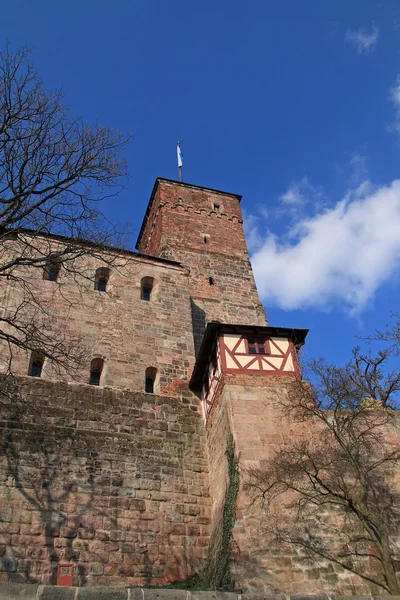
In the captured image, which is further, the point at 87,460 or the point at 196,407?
the point at 196,407

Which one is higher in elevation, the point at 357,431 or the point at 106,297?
the point at 106,297

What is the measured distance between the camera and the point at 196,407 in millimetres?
14281

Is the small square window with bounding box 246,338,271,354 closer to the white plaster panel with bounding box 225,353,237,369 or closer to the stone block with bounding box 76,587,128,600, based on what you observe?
the white plaster panel with bounding box 225,353,237,369

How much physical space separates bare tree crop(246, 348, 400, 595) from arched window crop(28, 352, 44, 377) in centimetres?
612

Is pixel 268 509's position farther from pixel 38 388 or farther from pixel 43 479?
pixel 38 388

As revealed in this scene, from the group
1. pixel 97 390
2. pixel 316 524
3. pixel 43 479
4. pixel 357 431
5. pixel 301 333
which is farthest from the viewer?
pixel 301 333

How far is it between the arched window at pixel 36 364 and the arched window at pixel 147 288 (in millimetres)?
4217

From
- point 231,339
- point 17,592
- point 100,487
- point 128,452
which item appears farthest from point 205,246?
point 17,592

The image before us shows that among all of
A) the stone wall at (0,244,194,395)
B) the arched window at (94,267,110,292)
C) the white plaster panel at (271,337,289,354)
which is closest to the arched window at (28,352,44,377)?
the stone wall at (0,244,194,395)

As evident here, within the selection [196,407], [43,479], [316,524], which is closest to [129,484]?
[43,479]

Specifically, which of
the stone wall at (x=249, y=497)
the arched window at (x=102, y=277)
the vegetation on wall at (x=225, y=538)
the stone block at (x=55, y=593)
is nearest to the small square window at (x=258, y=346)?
the stone wall at (x=249, y=497)

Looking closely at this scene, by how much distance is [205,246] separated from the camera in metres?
22.5

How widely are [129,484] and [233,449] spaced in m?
2.49

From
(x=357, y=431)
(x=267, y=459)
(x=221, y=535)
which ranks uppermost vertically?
(x=357, y=431)
